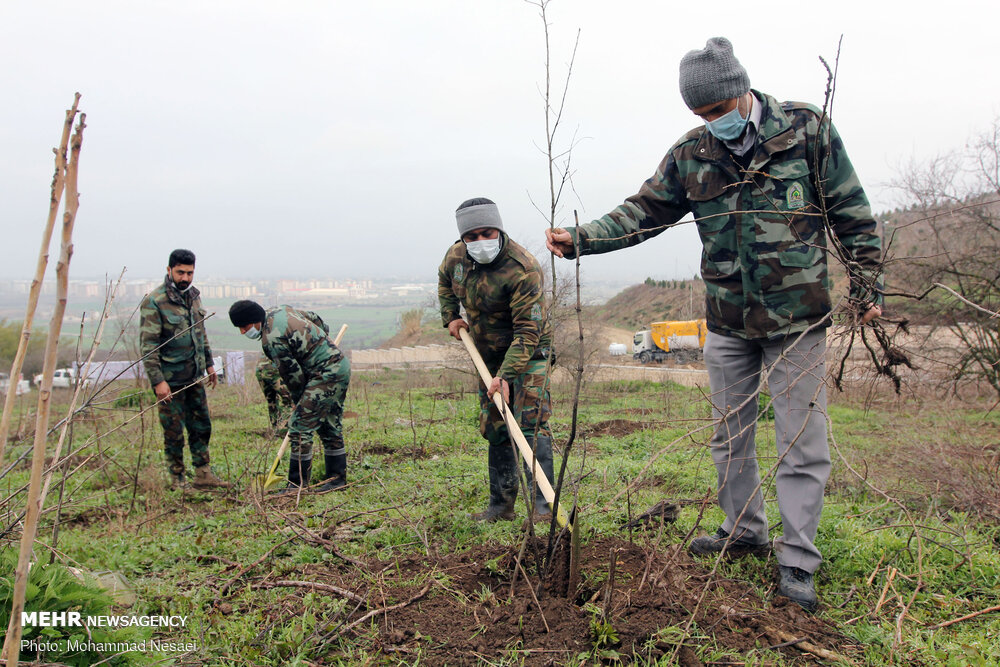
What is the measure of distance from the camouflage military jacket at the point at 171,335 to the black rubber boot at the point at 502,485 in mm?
2654

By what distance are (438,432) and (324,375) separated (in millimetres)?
2637

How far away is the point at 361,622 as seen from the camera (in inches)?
97.3

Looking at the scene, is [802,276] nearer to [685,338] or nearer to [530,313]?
[530,313]

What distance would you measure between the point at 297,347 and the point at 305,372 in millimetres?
264

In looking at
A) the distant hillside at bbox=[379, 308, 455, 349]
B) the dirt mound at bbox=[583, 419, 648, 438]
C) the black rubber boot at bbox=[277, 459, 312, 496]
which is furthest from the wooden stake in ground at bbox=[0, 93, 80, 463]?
the distant hillside at bbox=[379, 308, 455, 349]

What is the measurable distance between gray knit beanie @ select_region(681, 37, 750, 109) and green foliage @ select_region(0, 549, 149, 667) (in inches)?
110

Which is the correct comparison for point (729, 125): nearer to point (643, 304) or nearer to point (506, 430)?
point (506, 430)

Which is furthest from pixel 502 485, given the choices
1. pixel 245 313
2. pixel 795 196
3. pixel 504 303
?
pixel 245 313

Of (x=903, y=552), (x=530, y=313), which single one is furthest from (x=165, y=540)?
(x=903, y=552)

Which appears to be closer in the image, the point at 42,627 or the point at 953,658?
the point at 42,627

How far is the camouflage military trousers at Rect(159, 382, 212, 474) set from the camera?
17.2 feet

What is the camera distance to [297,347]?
190 inches

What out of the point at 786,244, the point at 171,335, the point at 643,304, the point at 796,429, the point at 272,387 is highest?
the point at 786,244

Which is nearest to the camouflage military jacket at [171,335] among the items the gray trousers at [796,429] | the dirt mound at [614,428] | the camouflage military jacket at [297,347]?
the camouflage military jacket at [297,347]
